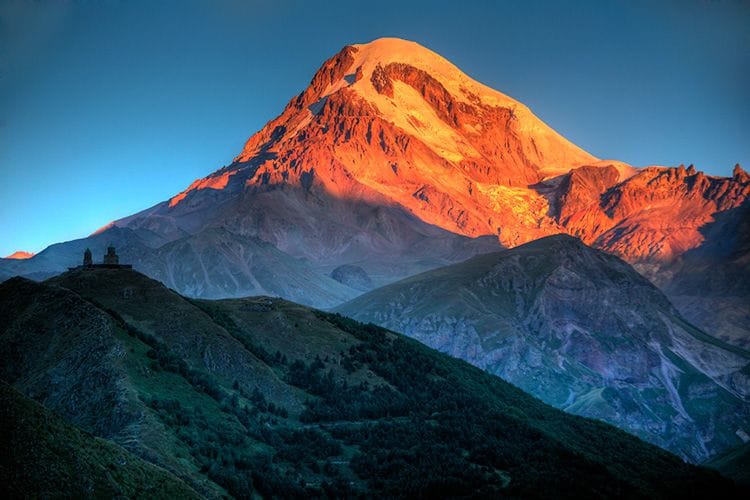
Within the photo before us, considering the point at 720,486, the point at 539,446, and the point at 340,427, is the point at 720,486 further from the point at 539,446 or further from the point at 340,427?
the point at 340,427

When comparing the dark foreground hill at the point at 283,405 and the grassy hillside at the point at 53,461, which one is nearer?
the grassy hillside at the point at 53,461

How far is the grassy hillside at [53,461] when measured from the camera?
58.1 metres

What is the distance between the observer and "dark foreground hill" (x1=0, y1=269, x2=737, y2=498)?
10294cm

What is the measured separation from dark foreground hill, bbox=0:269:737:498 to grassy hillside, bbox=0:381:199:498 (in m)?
15.6

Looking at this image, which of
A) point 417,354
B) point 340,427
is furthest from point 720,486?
point 340,427

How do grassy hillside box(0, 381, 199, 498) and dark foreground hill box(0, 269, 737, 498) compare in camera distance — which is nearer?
grassy hillside box(0, 381, 199, 498)

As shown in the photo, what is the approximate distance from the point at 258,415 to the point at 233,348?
1800cm

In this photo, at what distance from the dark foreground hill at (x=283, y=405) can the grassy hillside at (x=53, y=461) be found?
15.6m

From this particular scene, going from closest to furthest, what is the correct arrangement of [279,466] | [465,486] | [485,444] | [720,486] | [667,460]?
[279,466]
[465,486]
[485,444]
[720,486]
[667,460]

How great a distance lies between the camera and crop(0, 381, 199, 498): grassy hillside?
58.1m

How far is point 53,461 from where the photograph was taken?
61656mm

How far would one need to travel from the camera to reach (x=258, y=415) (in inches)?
5143

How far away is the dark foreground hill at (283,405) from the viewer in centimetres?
10294

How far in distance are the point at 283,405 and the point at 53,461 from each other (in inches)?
3172
